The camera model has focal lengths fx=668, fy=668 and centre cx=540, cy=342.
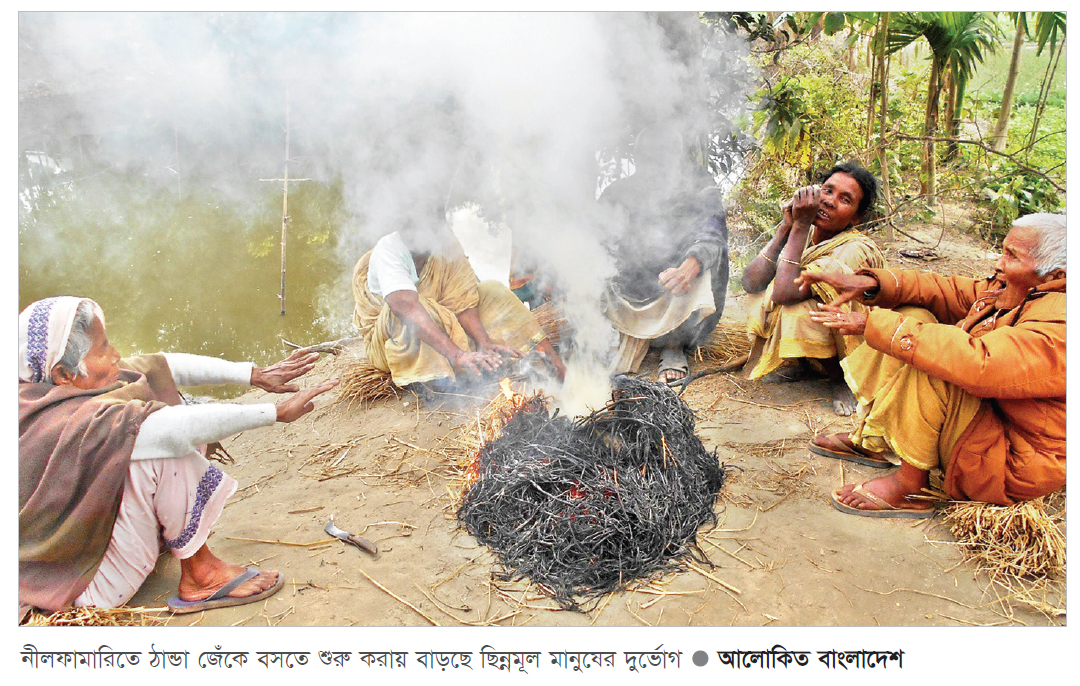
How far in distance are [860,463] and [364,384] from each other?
2.55m

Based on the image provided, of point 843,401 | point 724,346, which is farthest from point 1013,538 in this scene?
point 724,346

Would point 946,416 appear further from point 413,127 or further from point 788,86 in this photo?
point 413,127

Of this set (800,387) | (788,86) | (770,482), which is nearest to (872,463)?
(770,482)

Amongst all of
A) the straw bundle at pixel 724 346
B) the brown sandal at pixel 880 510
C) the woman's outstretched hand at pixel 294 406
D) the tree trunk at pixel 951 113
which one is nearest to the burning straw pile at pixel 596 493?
the brown sandal at pixel 880 510

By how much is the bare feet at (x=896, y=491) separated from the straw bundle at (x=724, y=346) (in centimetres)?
144

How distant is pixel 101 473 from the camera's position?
2.17m

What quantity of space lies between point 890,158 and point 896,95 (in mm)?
352

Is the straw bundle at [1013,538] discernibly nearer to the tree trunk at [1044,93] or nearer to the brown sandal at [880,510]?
the brown sandal at [880,510]

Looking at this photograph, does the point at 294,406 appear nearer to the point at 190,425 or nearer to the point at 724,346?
the point at 190,425

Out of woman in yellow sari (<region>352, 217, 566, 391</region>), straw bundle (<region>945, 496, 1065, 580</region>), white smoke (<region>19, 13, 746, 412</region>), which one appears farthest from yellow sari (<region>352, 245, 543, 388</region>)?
straw bundle (<region>945, 496, 1065, 580</region>)

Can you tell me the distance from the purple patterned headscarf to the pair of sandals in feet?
9.59

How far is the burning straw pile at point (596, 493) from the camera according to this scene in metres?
2.40

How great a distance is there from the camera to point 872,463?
9.66 ft

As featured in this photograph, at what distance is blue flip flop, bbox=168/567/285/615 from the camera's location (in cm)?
228
